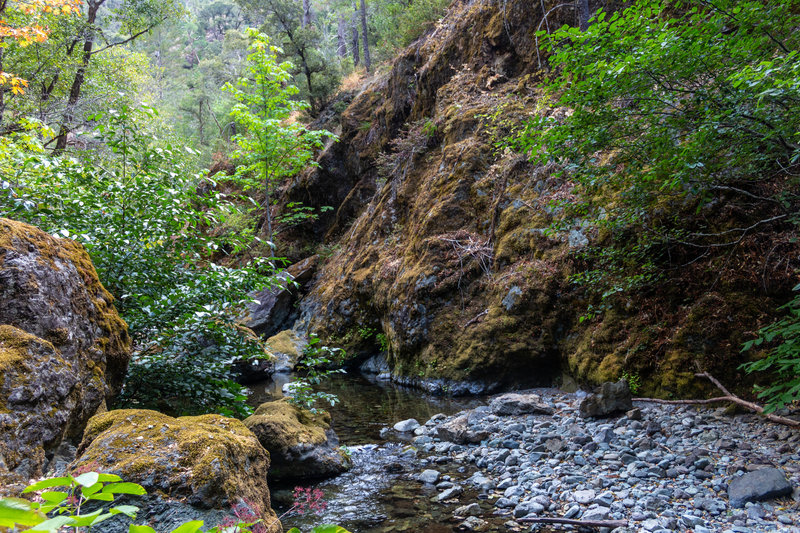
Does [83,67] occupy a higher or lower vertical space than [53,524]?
higher

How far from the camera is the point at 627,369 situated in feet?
19.6

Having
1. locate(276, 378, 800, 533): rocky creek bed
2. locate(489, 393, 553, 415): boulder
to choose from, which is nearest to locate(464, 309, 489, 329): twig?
locate(489, 393, 553, 415): boulder

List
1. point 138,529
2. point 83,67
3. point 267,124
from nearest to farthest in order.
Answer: point 138,529 → point 267,124 → point 83,67

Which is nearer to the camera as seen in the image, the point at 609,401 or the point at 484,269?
the point at 609,401

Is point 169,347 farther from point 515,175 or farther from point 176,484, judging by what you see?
point 515,175

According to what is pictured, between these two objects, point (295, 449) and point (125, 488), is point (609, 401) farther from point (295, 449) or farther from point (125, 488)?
point (125, 488)

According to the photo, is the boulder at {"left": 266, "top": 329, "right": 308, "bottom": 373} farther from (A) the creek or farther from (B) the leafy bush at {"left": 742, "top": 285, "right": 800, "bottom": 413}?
(B) the leafy bush at {"left": 742, "top": 285, "right": 800, "bottom": 413}

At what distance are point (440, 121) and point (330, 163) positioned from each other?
24.8ft

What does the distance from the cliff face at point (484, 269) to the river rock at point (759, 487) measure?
1.84 metres

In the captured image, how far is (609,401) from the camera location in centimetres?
544

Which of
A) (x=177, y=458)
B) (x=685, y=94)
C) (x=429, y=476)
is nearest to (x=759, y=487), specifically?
(x=429, y=476)

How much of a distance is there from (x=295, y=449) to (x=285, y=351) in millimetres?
7774

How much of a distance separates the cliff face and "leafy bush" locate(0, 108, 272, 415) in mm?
4892

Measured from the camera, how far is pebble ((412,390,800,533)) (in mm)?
3324
